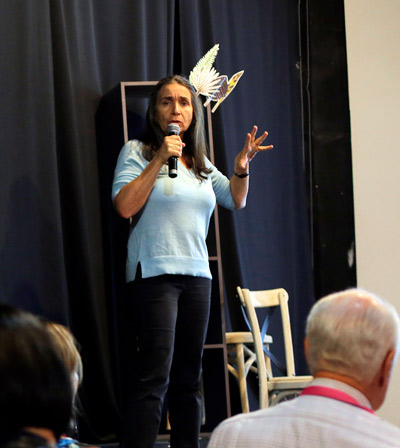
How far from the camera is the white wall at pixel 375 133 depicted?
163 inches

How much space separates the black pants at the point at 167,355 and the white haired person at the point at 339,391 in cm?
124

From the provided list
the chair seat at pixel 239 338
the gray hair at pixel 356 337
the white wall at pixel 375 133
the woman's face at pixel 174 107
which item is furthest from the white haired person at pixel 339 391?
the white wall at pixel 375 133

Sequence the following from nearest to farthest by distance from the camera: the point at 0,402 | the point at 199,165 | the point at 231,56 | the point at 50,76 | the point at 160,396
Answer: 1. the point at 0,402
2. the point at 160,396
3. the point at 199,165
4. the point at 50,76
5. the point at 231,56

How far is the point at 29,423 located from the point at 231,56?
3.62 m

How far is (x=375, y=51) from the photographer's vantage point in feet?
13.8

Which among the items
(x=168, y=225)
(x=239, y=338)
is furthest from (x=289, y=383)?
(x=168, y=225)

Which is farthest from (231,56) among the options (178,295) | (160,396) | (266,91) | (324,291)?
(160,396)

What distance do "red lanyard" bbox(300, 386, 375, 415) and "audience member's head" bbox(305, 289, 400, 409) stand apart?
0.14ft

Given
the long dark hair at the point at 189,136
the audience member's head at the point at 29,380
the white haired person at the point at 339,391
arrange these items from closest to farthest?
the audience member's head at the point at 29,380 → the white haired person at the point at 339,391 → the long dark hair at the point at 189,136

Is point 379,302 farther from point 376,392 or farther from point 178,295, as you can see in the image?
point 178,295

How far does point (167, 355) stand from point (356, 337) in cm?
134

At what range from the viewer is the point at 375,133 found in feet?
13.7

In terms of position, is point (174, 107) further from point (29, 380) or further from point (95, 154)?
point (29, 380)

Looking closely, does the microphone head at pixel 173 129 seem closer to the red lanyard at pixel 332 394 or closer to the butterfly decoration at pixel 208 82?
the butterfly decoration at pixel 208 82
